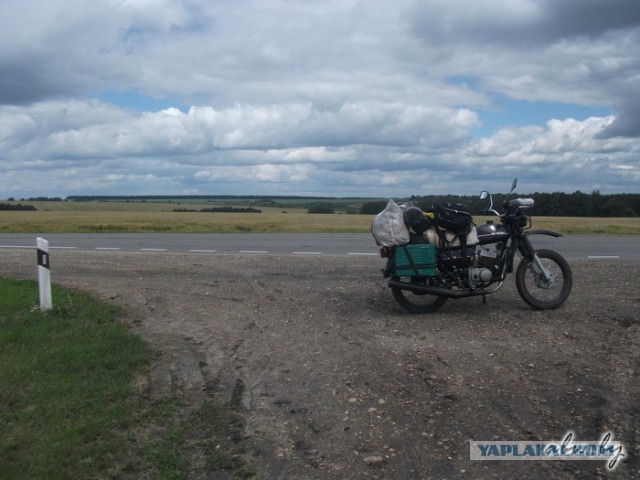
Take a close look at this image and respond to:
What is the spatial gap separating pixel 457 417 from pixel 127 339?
3.75 m

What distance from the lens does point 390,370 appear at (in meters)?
5.81

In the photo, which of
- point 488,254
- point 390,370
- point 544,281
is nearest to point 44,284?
point 390,370

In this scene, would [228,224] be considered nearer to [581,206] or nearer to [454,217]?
[454,217]

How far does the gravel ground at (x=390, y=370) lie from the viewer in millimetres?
4266

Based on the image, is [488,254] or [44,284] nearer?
[488,254]

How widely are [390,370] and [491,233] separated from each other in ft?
9.65

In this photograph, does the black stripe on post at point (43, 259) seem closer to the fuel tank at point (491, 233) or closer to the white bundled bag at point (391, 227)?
the white bundled bag at point (391, 227)

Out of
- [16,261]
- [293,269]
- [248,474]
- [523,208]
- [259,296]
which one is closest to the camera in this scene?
[248,474]

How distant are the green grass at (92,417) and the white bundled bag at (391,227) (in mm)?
3073

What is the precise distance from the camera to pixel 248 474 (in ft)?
13.1

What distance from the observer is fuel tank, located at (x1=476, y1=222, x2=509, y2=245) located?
7.98m

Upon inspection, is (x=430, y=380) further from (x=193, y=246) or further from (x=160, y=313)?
(x=193, y=246)

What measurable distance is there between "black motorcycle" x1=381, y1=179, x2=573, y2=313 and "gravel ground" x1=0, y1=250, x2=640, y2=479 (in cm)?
29

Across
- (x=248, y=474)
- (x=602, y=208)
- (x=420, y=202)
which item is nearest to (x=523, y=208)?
(x=420, y=202)
